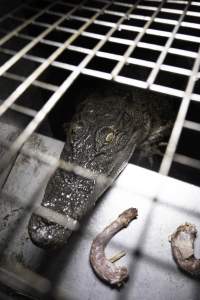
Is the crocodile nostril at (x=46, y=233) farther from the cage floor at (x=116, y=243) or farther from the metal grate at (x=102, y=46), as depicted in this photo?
the metal grate at (x=102, y=46)

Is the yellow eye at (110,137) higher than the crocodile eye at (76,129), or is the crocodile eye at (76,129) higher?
the crocodile eye at (76,129)

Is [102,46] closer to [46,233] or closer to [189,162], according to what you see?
[189,162]

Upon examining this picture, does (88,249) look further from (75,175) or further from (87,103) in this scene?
(87,103)

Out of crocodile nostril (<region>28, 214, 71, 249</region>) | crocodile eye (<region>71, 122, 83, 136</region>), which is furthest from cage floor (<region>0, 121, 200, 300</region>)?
crocodile eye (<region>71, 122, 83, 136</region>)

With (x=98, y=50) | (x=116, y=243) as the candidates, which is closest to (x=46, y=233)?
(x=116, y=243)

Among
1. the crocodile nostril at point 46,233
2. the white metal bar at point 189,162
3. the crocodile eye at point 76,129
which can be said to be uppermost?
the white metal bar at point 189,162

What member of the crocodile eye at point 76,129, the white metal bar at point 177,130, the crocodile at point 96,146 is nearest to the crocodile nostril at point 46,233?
the crocodile at point 96,146

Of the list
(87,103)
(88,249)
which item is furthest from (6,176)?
(87,103)

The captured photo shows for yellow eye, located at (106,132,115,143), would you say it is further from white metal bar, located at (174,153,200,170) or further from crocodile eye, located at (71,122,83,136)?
white metal bar, located at (174,153,200,170)
